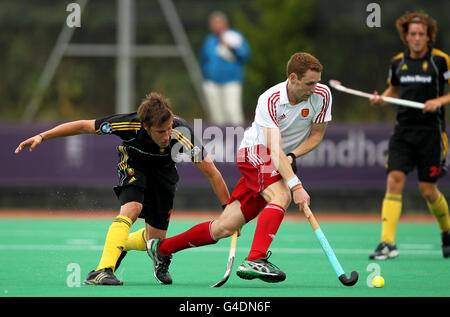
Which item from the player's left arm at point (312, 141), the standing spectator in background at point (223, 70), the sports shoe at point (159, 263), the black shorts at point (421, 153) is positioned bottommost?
the sports shoe at point (159, 263)

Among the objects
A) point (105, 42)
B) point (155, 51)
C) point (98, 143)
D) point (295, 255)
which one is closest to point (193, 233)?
point (295, 255)

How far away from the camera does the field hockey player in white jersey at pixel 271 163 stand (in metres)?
6.16

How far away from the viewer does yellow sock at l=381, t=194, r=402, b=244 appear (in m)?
8.26

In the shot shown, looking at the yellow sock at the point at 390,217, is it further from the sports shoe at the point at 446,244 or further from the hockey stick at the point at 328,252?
the hockey stick at the point at 328,252

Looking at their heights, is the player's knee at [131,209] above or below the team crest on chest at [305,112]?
below

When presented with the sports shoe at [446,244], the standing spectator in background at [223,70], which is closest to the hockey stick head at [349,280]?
the sports shoe at [446,244]

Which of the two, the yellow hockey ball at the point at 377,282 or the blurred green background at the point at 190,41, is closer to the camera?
the yellow hockey ball at the point at 377,282

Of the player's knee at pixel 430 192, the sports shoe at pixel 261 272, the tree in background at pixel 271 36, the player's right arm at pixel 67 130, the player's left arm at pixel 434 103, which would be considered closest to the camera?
the sports shoe at pixel 261 272

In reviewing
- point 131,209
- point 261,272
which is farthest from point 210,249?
point 261,272

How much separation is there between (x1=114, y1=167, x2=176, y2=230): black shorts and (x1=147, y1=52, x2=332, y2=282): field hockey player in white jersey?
0.70 feet

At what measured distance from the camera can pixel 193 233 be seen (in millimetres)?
6441

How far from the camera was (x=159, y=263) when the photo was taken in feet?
21.3

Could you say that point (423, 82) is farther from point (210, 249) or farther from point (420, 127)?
point (210, 249)

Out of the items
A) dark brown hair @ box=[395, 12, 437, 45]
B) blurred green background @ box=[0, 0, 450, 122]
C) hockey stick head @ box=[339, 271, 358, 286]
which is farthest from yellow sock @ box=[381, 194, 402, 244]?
blurred green background @ box=[0, 0, 450, 122]
